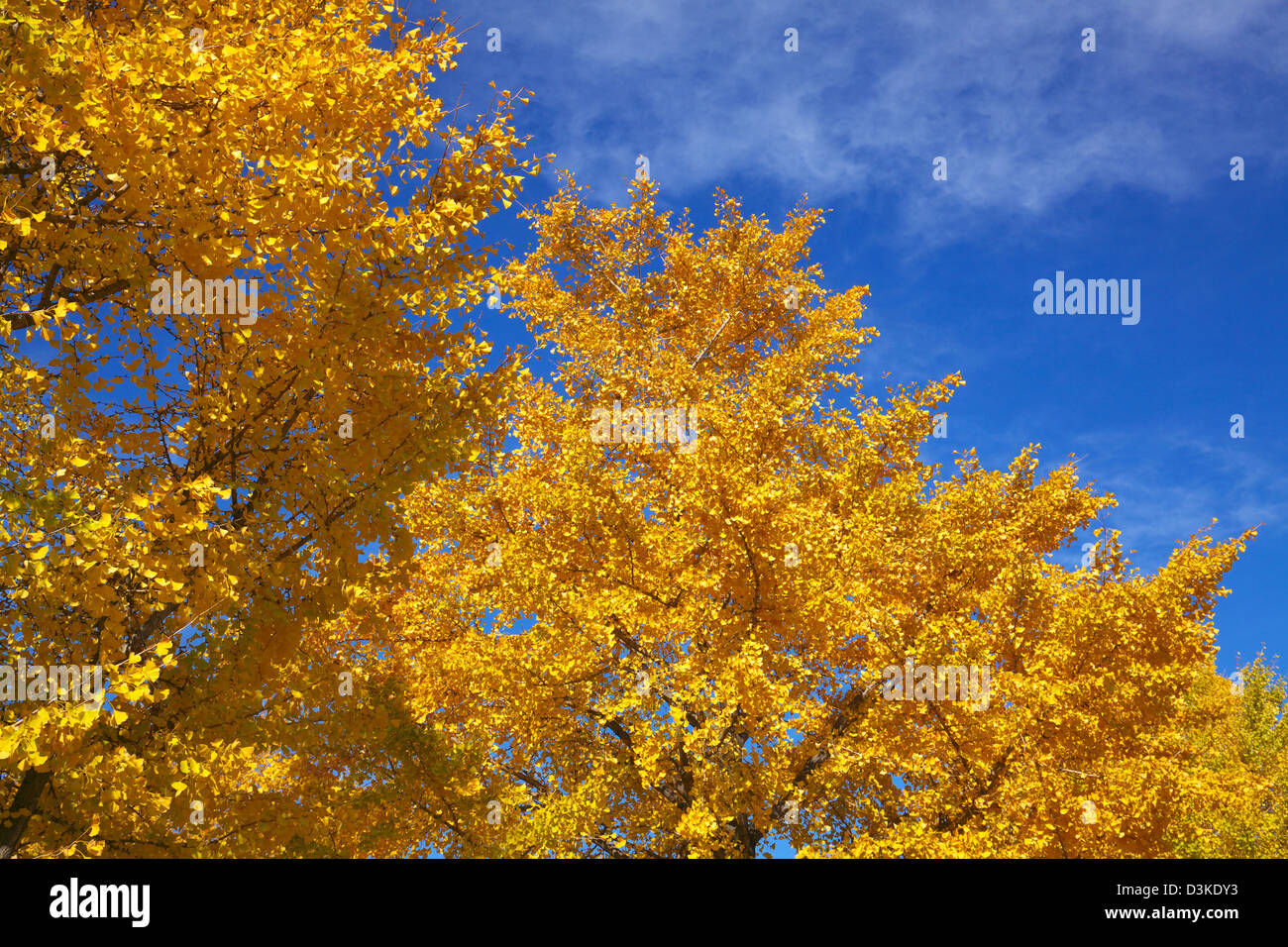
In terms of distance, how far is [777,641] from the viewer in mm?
12727

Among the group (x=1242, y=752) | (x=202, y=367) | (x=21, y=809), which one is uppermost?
(x=202, y=367)

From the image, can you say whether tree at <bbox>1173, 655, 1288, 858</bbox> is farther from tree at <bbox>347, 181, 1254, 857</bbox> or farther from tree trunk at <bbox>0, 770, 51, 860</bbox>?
tree trunk at <bbox>0, 770, 51, 860</bbox>

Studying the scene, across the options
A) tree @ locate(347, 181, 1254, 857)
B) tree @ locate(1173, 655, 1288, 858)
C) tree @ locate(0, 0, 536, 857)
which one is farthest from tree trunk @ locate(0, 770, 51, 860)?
tree @ locate(1173, 655, 1288, 858)

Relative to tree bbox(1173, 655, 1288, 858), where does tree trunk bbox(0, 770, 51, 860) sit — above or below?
above

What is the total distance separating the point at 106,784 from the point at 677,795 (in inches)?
369

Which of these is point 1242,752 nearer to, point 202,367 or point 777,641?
point 777,641

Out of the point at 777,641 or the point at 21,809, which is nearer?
the point at 21,809

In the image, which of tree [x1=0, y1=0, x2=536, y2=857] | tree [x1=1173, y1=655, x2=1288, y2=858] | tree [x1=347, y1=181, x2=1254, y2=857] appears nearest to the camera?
tree [x1=0, y1=0, x2=536, y2=857]

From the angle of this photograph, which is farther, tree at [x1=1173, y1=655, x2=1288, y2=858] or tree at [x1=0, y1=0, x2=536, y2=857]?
tree at [x1=1173, y1=655, x2=1288, y2=858]

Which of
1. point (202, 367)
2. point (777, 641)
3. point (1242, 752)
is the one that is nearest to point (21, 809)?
point (202, 367)

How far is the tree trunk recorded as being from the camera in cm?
629

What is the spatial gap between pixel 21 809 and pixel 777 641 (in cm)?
946

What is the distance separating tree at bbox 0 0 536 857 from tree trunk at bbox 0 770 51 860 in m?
0.02
